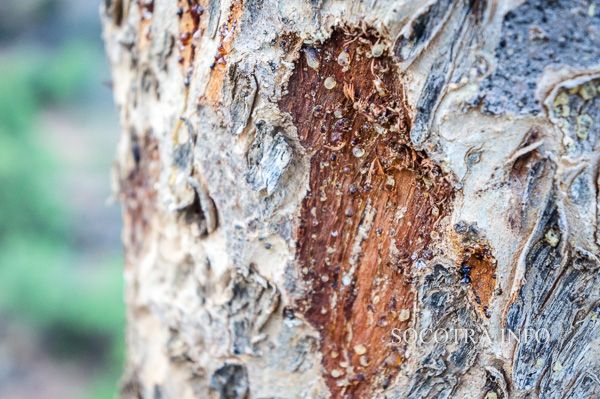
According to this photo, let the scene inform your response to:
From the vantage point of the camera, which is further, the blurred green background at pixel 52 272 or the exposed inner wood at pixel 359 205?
the blurred green background at pixel 52 272

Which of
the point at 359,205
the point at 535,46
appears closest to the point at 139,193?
the point at 359,205

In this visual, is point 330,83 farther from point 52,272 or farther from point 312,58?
point 52,272

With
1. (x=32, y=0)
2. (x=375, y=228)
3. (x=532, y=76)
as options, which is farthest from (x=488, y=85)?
(x=32, y=0)

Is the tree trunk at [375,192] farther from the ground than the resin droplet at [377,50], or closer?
closer

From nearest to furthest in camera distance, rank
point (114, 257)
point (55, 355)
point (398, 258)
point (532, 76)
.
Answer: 1. point (532, 76)
2. point (398, 258)
3. point (55, 355)
4. point (114, 257)

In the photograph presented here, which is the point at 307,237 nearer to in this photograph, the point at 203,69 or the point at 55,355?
the point at 203,69

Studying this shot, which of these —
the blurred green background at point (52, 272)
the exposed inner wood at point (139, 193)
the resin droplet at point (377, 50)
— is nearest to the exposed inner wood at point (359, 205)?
the resin droplet at point (377, 50)

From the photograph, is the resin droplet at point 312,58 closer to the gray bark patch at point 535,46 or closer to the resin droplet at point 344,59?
the resin droplet at point 344,59
